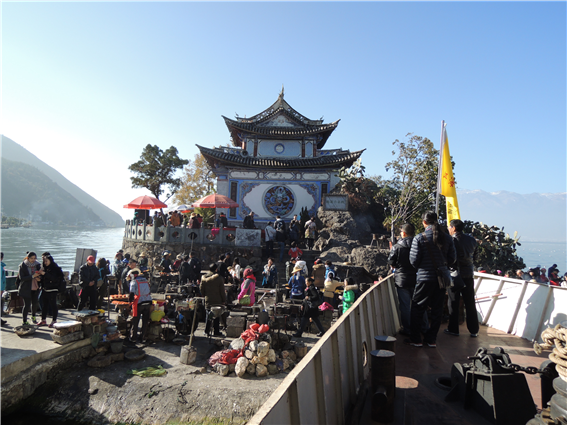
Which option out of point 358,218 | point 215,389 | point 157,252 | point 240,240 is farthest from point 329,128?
point 215,389

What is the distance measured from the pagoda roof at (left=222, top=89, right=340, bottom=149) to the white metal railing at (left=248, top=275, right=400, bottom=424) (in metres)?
21.3

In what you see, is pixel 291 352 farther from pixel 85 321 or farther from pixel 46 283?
pixel 46 283

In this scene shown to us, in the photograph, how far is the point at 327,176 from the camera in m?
23.1

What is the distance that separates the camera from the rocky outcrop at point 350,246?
1284 centimetres

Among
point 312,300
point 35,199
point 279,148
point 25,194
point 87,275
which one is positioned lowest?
point 312,300

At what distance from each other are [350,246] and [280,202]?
28.3ft

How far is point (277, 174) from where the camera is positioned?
77.1 ft

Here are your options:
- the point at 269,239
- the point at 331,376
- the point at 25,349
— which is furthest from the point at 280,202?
the point at 331,376

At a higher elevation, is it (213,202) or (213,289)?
(213,202)

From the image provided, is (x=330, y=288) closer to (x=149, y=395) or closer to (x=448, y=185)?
(x=448, y=185)

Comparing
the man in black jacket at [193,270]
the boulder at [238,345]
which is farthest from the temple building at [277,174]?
the boulder at [238,345]

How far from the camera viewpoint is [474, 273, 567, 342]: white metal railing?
4.70 m

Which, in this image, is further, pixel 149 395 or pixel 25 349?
pixel 25 349

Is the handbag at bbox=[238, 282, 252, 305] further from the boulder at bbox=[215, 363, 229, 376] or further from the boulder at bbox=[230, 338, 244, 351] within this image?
the boulder at bbox=[215, 363, 229, 376]
